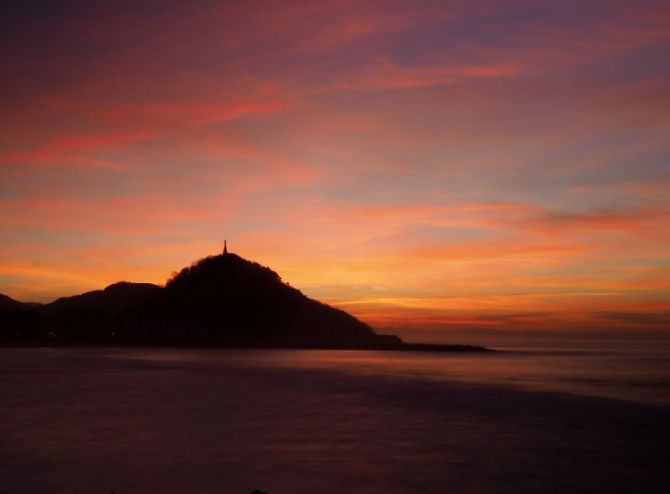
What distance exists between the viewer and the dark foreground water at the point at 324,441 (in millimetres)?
22875

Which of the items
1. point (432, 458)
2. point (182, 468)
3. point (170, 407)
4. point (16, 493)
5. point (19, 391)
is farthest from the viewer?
point (19, 391)

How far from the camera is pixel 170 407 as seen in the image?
144ft

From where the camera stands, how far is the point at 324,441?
102 feet

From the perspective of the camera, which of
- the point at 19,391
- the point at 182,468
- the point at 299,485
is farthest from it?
the point at 19,391

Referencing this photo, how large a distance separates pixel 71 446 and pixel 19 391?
27.2 metres

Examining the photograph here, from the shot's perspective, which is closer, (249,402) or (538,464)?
(538,464)

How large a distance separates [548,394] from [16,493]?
4679cm

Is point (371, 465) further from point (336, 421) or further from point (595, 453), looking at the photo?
point (336, 421)

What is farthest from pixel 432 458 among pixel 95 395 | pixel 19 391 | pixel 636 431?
pixel 19 391

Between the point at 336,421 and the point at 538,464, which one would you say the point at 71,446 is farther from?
the point at 538,464

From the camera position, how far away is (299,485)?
73.4 feet

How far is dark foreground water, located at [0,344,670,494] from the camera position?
2288 cm

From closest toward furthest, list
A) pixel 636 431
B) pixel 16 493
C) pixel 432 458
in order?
pixel 16 493, pixel 432 458, pixel 636 431

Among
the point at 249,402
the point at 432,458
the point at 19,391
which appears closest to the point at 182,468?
the point at 432,458
